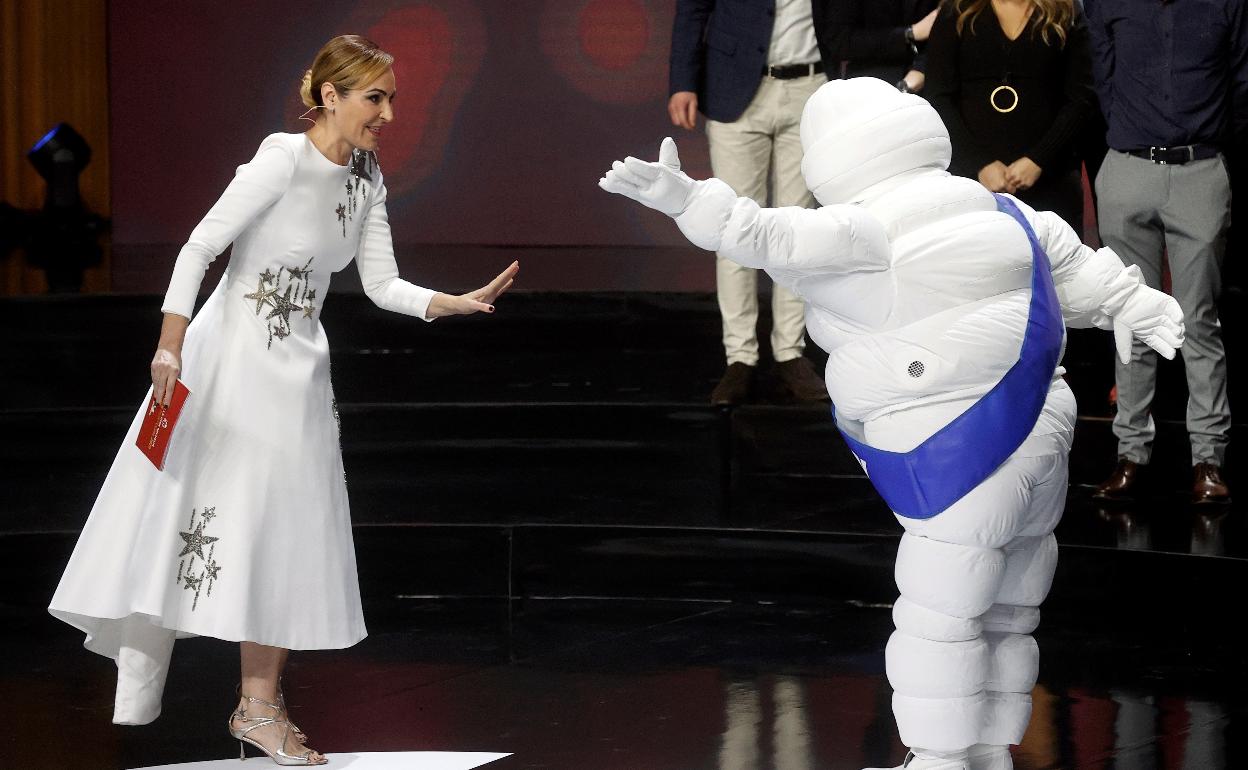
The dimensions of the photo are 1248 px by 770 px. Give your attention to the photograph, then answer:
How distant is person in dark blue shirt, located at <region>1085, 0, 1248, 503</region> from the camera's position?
435cm

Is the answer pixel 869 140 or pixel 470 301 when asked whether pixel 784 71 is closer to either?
pixel 470 301

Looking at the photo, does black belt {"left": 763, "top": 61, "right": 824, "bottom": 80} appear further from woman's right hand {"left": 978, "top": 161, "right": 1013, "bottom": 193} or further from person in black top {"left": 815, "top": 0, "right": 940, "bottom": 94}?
woman's right hand {"left": 978, "top": 161, "right": 1013, "bottom": 193}

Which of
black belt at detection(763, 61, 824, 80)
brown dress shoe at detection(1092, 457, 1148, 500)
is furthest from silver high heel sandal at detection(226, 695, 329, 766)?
black belt at detection(763, 61, 824, 80)

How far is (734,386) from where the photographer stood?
193 inches

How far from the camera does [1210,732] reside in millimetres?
3449

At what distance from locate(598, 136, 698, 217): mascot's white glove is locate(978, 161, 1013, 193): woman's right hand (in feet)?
7.08

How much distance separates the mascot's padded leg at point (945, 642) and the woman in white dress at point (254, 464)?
898mm

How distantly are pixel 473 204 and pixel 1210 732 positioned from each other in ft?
16.6

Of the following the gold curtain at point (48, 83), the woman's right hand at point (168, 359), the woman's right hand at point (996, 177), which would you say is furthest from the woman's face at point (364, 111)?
the gold curtain at point (48, 83)

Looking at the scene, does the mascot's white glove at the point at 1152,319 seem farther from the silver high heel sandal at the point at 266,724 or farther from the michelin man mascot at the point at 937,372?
the silver high heel sandal at the point at 266,724

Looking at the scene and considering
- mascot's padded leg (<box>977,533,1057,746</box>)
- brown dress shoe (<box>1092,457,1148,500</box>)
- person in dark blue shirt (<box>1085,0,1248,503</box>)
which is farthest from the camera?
brown dress shoe (<box>1092,457,1148,500</box>)

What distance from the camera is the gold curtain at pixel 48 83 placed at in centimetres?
786

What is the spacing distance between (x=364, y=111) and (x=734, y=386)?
1.98m

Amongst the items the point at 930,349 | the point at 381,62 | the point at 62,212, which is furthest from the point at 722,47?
the point at 62,212
